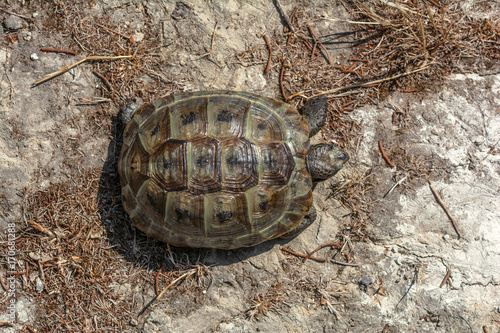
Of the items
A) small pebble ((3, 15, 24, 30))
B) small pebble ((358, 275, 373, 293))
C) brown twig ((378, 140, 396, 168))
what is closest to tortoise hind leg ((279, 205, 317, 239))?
small pebble ((358, 275, 373, 293))

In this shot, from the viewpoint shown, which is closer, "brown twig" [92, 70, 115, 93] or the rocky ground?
the rocky ground

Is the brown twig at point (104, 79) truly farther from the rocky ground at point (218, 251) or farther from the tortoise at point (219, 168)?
the tortoise at point (219, 168)

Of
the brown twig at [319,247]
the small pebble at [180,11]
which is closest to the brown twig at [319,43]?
the small pebble at [180,11]

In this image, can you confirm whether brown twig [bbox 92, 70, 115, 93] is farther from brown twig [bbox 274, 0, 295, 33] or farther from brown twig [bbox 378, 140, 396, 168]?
brown twig [bbox 378, 140, 396, 168]

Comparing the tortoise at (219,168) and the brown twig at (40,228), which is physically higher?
the tortoise at (219,168)

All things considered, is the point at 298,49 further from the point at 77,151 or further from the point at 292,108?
the point at 77,151

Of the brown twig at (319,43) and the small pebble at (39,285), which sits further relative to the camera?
the brown twig at (319,43)
